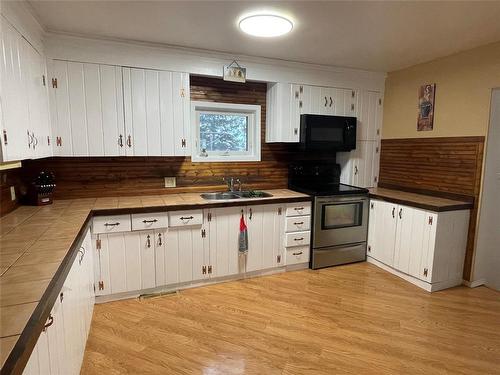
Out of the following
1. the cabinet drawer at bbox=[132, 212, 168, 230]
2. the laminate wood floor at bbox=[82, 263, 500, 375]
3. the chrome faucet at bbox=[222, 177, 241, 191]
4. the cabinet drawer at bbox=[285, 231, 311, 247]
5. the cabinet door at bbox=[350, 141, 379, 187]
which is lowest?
the laminate wood floor at bbox=[82, 263, 500, 375]

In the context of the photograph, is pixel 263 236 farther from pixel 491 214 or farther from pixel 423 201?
pixel 491 214

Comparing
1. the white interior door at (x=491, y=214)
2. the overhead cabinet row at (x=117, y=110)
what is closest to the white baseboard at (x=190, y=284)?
the overhead cabinet row at (x=117, y=110)

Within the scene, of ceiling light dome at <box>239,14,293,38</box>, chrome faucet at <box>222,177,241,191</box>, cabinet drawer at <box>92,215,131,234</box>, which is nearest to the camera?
ceiling light dome at <box>239,14,293,38</box>

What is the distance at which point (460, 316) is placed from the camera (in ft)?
8.20

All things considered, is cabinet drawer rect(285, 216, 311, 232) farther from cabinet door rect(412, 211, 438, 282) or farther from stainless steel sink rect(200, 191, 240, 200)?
cabinet door rect(412, 211, 438, 282)

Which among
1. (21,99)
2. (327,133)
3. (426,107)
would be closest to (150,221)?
(21,99)

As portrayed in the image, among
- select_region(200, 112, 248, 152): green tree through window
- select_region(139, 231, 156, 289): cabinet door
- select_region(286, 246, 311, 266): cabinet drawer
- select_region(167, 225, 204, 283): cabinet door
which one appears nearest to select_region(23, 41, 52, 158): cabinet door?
select_region(139, 231, 156, 289): cabinet door

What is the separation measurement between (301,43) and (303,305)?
241 centimetres

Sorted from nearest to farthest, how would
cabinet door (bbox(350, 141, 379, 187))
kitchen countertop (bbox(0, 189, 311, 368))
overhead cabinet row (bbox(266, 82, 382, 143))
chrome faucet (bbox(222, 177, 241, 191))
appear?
kitchen countertop (bbox(0, 189, 311, 368)), overhead cabinet row (bbox(266, 82, 382, 143)), chrome faucet (bbox(222, 177, 241, 191)), cabinet door (bbox(350, 141, 379, 187))

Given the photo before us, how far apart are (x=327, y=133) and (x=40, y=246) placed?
301 centimetres

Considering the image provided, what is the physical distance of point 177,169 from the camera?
130 inches

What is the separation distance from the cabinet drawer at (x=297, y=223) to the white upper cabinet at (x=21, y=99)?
2344mm

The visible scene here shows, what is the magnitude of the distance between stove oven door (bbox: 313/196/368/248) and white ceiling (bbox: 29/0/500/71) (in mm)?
1586

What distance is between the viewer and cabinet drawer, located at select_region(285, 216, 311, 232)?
3.25 metres
